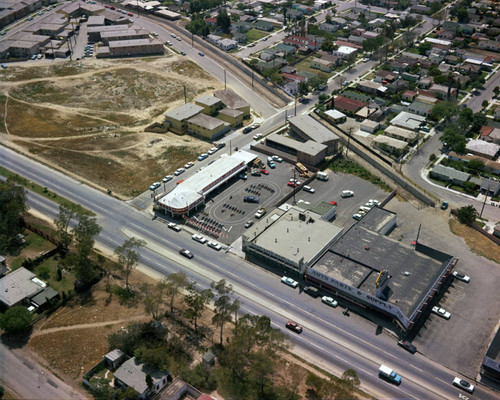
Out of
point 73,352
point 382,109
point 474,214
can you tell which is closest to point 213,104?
point 382,109

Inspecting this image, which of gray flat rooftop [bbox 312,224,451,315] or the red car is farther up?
gray flat rooftop [bbox 312,224,451,315]

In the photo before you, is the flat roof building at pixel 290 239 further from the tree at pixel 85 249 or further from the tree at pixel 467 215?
the tree at pixel 85 249

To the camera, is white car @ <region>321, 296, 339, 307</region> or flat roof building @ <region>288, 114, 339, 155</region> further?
flat roof building @ <region>288, 114, 339, 155</region>

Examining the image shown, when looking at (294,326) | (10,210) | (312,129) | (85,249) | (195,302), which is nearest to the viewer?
(195,302)

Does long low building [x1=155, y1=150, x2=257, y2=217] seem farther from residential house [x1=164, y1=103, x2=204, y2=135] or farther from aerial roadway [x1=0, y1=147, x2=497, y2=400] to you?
residential house [x1=164, y1=103, x2=204, y2=135]

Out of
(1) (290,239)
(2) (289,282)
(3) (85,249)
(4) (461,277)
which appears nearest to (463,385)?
(4) (461,277)

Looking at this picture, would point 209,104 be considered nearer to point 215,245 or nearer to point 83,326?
point 215,245

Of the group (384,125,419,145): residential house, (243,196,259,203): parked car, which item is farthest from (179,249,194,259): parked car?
(384,125,419,145): residential house

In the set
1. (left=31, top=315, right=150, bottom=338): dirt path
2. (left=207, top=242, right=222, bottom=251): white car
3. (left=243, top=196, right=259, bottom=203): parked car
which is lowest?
(left=31, top=315, right=150, bottom=338): dirt path
